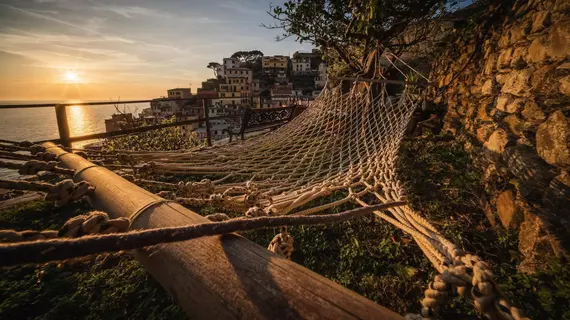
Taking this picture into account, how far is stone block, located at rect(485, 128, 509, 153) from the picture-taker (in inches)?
58.9

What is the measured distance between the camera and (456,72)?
98.7 inches

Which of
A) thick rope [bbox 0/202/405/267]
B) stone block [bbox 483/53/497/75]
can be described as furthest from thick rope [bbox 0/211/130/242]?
stone block [bbox 483/53/497/75]

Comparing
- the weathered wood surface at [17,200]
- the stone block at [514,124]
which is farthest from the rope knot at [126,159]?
the stone block at [514,124]

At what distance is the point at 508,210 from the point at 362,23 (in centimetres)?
249

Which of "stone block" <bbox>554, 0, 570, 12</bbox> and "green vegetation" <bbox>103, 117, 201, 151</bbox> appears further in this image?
"green vegetation" <bbox>103, 117, 201, 151</bbox>

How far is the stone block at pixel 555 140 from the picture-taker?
1.04m

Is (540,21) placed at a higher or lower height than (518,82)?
higher

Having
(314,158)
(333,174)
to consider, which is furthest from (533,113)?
(314,158)

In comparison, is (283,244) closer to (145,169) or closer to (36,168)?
(145,169)

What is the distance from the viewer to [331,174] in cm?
181

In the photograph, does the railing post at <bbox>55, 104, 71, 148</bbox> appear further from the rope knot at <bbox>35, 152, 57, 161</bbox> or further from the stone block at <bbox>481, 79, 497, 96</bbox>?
the stone block at <bbox>481, 79, 497, 96</bbox>

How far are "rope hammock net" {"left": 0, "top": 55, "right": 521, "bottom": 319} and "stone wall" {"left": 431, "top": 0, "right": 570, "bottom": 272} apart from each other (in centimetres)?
57

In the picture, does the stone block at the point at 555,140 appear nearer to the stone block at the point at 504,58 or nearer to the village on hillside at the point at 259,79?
the stone block at the point at 504,58

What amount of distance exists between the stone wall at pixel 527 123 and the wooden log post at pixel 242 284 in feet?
4.19
